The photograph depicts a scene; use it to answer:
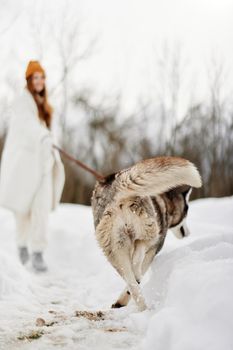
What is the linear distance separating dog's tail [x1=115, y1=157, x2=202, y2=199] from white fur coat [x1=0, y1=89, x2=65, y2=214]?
114 inches

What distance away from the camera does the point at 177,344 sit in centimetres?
183

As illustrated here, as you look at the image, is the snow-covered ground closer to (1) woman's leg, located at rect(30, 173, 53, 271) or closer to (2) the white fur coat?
(1) woman's leg, located at rect(30, 173, 53, 271)

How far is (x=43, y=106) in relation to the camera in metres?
5.87

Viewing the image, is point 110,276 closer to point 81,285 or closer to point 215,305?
point 81,285

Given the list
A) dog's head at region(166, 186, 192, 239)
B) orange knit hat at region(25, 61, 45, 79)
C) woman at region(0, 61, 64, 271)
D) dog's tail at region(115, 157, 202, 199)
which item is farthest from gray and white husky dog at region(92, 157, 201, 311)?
orange knit hat at region(25, 61, 45, 79)

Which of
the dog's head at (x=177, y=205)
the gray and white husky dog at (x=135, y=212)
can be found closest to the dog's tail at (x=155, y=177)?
the gray and white husky dog at (x=135, y=212)

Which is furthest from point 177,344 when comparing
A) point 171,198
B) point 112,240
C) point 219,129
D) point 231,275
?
point 219,129

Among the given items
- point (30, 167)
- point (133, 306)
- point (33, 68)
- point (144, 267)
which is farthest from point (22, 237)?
point (133, 306)

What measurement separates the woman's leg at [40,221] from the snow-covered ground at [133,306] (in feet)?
0.94

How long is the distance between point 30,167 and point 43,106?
781 mm

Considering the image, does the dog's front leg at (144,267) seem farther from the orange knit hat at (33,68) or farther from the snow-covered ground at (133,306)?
the orange knit hat at (33,68)

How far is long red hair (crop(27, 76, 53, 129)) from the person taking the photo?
5.81m

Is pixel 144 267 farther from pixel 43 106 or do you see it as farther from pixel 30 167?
pixel 43 106

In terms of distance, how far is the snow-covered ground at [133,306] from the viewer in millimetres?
1958
